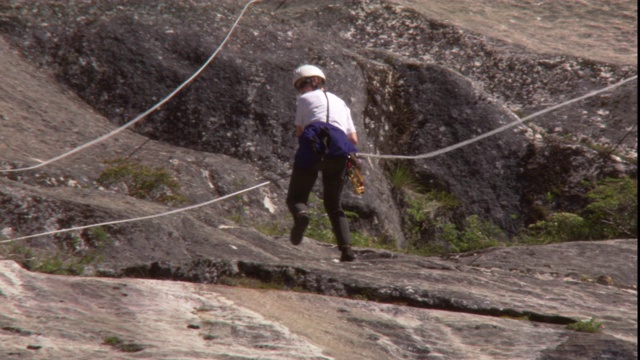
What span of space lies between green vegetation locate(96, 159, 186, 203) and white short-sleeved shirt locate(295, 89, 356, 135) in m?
1.68

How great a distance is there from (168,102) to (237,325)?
512 cm

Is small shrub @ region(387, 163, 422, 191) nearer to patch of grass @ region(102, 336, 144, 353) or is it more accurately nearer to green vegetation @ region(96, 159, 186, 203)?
green vegetation @ region(96, 159, 186, 203)

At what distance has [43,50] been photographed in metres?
9.42

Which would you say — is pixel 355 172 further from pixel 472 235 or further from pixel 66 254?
pixel 472 235

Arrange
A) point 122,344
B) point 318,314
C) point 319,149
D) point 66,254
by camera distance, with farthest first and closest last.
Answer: point 319,149, point 66,254, point 318,314, point 122,344

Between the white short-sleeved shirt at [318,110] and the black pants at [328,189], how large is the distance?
0.32 meters

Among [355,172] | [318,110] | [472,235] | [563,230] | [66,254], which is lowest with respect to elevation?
[472,235]

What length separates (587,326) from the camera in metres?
5.30

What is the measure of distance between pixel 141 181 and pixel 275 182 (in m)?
1.57

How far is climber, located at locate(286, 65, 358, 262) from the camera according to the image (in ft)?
22.3

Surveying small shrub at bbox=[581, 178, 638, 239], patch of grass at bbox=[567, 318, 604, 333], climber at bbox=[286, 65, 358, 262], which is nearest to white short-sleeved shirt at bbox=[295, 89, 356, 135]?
Answer: climber at bbox=[286, 65, 358, 262]

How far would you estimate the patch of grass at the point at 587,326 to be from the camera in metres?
5.28

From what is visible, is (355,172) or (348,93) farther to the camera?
(348,93)

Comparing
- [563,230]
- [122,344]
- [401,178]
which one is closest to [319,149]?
[122,344]
